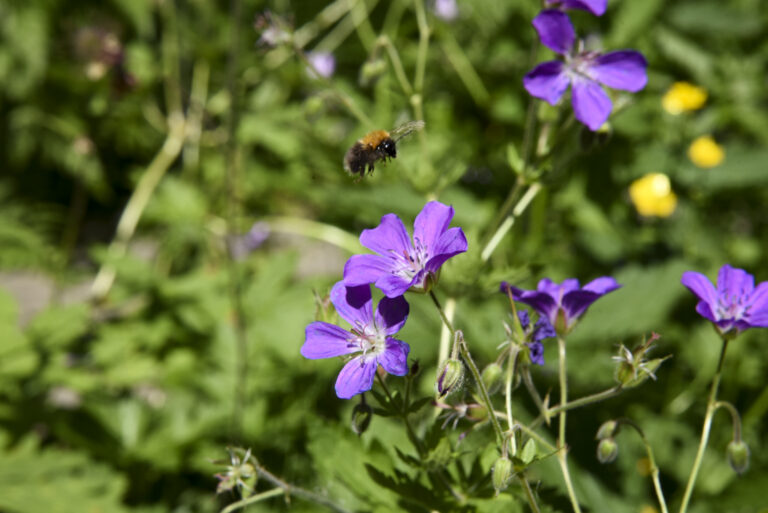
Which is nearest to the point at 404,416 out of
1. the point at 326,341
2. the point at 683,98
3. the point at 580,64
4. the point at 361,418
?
the point at 361,418

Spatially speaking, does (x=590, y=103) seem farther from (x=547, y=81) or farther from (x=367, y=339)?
(x=367, y=339)

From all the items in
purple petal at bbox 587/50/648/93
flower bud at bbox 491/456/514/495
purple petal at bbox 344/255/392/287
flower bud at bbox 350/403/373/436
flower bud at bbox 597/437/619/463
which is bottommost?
flower bud at bbox 597/437/619/463

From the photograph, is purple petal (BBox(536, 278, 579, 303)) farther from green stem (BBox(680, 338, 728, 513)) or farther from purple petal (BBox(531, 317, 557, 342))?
green stem (BBox(680, 338, 728, 513))

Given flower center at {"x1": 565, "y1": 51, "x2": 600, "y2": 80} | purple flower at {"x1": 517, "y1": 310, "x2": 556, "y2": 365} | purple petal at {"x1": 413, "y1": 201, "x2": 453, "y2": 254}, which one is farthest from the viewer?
flower center at {"x1": 565, "y1": 51, "x2": 600, "y2": 80}

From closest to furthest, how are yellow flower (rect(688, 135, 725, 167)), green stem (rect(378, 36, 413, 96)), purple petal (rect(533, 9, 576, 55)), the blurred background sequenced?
purple petal (rect(533, 9, 576, 55)) < green stem (rect(378, 36, 413, 96)) < the blurred background < yellow flower (rect(688, 135, 725, 167))

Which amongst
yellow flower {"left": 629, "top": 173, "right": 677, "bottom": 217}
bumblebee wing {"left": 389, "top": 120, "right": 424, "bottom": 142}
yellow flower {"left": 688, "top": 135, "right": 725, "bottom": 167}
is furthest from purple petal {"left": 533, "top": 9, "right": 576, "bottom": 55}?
yellow flower {"left": 688, "top": 135, "right": 725, "bottom": 167}

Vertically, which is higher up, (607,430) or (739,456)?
(607,430)
